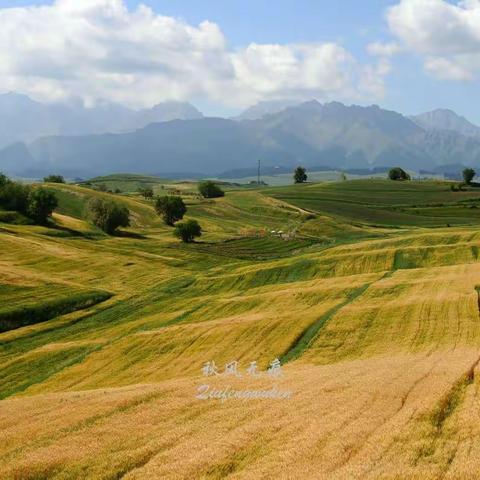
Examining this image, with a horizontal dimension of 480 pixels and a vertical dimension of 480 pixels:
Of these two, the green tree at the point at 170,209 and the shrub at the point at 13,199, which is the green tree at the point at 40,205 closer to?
the shrub at the point at 13,199

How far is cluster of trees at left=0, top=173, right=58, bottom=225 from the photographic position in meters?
148

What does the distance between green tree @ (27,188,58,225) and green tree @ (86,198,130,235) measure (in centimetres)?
981

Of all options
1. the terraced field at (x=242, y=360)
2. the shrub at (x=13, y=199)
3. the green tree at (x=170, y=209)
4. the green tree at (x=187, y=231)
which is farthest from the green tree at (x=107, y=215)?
the terraced field at (x=242, y=360)

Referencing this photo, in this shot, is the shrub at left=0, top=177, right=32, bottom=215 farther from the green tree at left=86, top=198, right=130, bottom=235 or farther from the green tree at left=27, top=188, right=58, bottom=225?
the green tree at left=86, top=198, right=130, bottom=235

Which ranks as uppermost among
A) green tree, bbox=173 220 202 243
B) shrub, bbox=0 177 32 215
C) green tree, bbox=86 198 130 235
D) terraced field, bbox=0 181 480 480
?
shrub, bbox=0 177 32 215

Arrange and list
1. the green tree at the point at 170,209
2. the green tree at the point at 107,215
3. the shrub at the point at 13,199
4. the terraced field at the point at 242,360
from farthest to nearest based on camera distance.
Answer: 1. the green tree at the point at 170,209
2. the shrub at the point at 13,199
3. the green tree at the point at 107,215
4. the terraced field at the point at 242,360

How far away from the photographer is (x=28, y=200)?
152000 mm

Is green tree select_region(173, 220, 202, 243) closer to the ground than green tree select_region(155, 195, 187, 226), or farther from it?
closer to the ground

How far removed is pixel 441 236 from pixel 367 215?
74.3 meters

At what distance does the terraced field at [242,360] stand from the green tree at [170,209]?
39043 millimetres

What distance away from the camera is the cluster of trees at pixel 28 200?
486 feet

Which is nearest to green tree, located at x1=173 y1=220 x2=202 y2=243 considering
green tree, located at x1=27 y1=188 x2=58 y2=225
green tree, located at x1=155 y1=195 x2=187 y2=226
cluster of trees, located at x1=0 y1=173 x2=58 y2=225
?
green tree, located at x1=155 y1=195 x2=187 y2=226

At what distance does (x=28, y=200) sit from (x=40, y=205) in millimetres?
6136

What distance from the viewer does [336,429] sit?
24.7 metres
